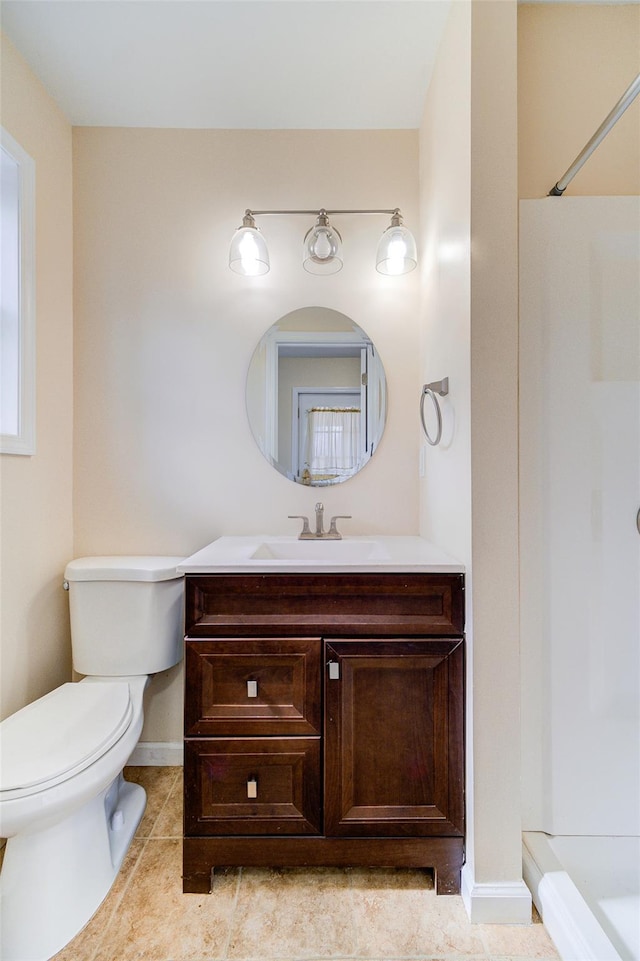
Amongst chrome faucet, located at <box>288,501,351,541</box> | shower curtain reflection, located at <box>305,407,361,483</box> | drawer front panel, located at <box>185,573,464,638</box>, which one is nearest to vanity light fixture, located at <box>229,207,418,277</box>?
shower curtain reflection, located at <box>305,407,361,483</box>

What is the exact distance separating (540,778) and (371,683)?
0.55 m

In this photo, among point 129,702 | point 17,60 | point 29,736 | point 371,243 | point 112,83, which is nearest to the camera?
point 29,736

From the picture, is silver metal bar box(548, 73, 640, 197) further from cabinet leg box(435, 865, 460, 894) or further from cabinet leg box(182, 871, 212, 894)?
cabinet leg box(182, 871, 212, 894)

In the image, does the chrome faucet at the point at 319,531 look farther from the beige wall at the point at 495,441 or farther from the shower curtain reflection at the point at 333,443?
the beige wall at the point at 495,441

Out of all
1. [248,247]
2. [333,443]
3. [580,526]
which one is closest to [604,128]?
[580,526]

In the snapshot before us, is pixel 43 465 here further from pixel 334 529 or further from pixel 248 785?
pixel 248 785

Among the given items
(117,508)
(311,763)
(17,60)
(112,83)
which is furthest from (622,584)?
(17,60)

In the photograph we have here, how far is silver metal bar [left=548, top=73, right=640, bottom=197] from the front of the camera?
975 millimetres

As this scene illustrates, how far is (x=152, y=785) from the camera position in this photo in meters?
1.71

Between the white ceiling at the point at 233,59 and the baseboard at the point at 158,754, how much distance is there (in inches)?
97.9

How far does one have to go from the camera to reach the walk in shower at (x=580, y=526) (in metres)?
1.26

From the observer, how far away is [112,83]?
164 cm

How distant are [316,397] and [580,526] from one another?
42.1 inches

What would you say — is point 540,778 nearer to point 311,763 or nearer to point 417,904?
point 417,904
